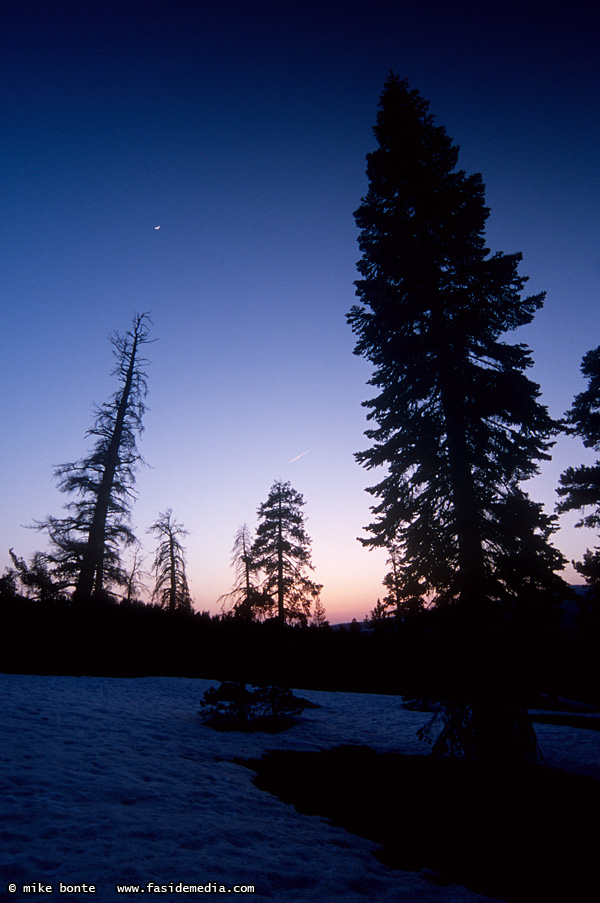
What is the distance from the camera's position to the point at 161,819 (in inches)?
160

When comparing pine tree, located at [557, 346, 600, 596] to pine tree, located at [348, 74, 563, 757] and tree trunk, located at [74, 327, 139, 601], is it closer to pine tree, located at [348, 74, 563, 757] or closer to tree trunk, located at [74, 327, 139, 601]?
pine tree, located at [348, 74, 563, 757]

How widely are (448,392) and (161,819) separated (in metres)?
7.63

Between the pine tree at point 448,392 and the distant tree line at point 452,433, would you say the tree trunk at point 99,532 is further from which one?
the pine tree at point 448,392

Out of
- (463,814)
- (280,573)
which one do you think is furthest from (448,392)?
(280,573)

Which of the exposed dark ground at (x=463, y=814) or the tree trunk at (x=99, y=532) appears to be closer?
the exposed dark ground at (x=463, y=814)

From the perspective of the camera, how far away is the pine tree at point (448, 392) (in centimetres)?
702

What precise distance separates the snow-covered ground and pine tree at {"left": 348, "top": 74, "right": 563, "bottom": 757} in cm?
313

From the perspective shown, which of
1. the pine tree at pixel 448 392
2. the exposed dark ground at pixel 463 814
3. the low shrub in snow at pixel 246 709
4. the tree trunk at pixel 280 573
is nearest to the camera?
the exposed dark ground at pixel 463 814

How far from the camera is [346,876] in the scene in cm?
365

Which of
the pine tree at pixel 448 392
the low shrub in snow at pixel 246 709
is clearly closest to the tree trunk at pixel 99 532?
the low shrub in snow at pixel 246 709

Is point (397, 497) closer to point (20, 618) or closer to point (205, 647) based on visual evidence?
point (205, 647)

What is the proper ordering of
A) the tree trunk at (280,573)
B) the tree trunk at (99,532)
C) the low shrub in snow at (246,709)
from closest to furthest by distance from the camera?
the low shrub in snow at (246,709) < the tree trunk at (99,532) < the tree trunk at (280,573)

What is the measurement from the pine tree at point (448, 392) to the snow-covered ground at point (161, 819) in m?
3.13

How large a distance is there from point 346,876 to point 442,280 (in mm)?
9606
